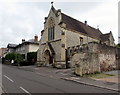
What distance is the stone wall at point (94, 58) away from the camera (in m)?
16.3

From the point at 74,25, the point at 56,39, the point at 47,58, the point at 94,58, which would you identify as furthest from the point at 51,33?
the point at 94,58

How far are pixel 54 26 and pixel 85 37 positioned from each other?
327 inches

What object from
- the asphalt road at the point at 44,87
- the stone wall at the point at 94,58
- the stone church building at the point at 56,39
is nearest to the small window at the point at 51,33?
the stone church building at the point at 56,39

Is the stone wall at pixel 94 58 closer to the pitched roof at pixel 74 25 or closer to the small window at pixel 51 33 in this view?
the small window at pixel 51 33

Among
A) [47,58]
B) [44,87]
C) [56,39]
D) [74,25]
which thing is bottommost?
[44,87]

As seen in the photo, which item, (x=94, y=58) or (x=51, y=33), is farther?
(x=51, y=33)

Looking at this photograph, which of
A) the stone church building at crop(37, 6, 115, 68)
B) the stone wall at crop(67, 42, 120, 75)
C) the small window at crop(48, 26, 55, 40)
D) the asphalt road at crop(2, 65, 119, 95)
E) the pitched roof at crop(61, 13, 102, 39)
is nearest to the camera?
the asphalt road at crop(2, 65, 119, 95)

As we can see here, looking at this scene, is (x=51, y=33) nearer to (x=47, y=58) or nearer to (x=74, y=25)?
(x=47, y=58)

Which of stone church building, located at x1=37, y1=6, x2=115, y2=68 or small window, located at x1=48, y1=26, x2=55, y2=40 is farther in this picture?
small window, located at x1=48, y1=26, x2=55, y2=40

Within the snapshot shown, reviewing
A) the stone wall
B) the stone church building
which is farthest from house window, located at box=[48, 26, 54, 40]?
the stone wall

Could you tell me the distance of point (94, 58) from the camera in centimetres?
1777

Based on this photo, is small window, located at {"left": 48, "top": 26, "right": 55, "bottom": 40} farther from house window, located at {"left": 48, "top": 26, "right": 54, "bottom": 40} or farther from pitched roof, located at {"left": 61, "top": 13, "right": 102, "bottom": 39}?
pitched roof, located at {"left": 61, "top": 13, "right": 102, "bottom": 39}

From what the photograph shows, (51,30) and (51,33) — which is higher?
(51,30)

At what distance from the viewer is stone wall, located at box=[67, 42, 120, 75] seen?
643 inches
